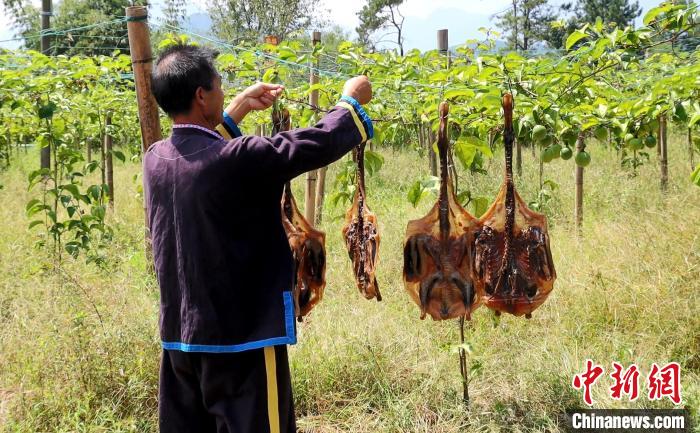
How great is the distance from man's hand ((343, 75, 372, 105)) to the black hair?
0.41m

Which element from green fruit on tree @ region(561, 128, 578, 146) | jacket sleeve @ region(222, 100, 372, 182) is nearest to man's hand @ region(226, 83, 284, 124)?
jacket sleeve @ region(222, 100, 372, 182)

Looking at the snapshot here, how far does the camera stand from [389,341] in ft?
12.3

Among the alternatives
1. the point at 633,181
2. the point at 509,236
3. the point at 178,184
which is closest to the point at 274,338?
the point at 178,184

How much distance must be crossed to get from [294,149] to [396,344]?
2.34 m

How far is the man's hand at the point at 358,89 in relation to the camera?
1870 mm

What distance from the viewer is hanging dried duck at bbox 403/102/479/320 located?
2.42 m

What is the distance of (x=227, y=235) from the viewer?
5.94 feet

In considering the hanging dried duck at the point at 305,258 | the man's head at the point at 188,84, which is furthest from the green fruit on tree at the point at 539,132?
the man's head at the point at 188,84

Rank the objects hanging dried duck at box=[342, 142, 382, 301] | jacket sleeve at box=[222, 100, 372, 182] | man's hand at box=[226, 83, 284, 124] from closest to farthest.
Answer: jacket sleeve at box=[222, 100, 372, 182] < man's hand at box=[226, 83, 284, 124] < hanging dried duck at box=[342, 142, 382, 301]

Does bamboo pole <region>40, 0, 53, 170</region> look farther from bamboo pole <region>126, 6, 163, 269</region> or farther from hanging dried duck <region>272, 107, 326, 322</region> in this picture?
hanging dried duck <region>272, 107, 326, 322</region>

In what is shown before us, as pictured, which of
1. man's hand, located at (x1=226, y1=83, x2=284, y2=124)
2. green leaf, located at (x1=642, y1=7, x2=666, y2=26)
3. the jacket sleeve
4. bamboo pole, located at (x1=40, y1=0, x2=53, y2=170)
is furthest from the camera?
bamboo pole, located at (x1=40, y1=0, x2=53, y2=170)

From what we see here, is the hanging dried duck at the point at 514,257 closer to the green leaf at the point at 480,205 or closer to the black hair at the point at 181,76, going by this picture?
the green leaf at the point at 480,205
